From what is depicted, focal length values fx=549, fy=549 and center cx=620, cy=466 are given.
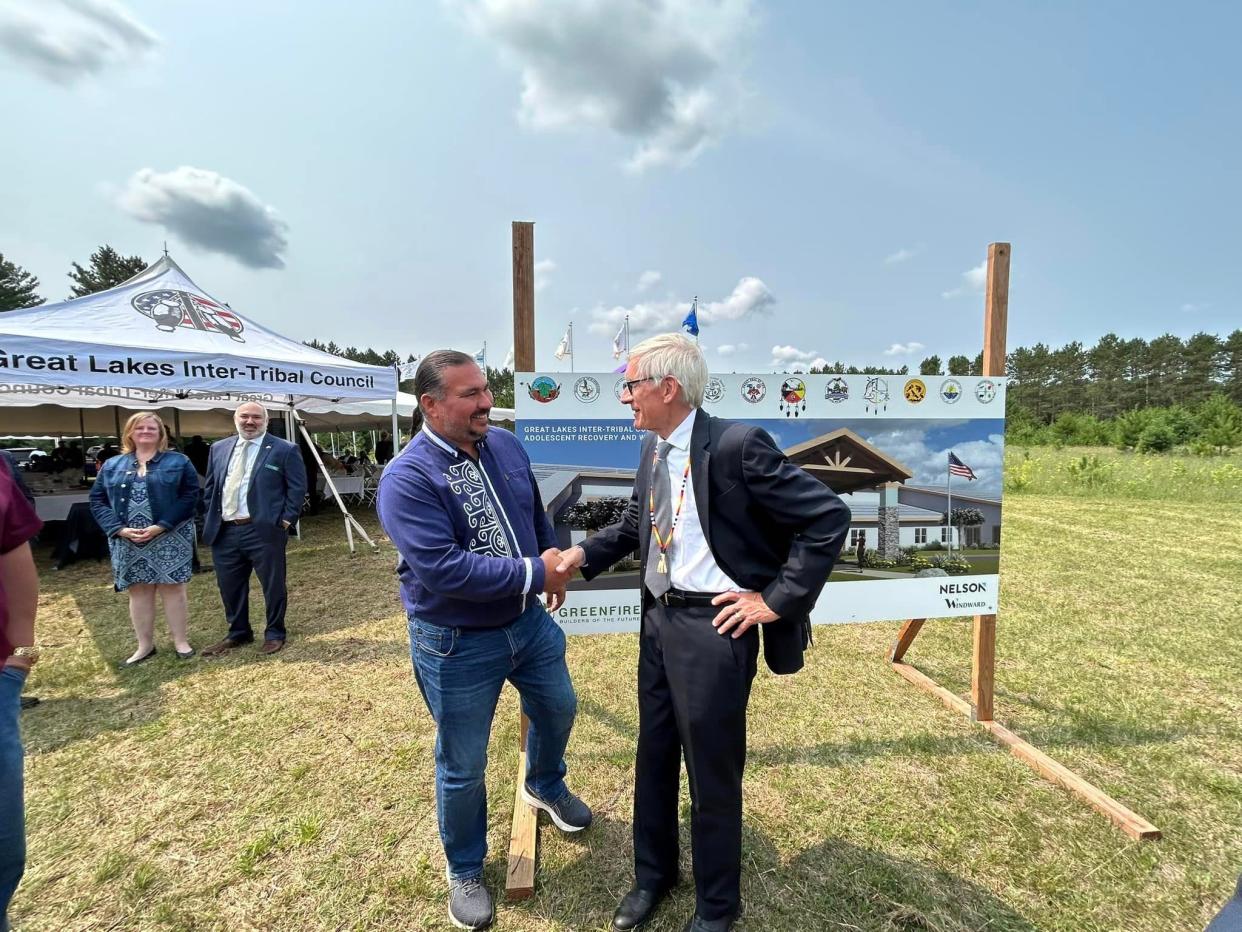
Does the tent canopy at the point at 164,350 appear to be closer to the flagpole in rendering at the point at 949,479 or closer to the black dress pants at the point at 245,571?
the black dress pants at the point at 245,571

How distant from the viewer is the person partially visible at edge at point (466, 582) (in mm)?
1667

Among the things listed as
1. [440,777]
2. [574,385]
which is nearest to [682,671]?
[440,777]

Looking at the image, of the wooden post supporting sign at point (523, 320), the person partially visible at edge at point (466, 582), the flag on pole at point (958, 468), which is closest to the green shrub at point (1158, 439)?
the flag on pole at point (958, 468)

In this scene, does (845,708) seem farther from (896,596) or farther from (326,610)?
(326,610)

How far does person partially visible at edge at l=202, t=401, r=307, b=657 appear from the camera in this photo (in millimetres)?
4379

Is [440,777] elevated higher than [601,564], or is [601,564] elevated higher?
[601,564]

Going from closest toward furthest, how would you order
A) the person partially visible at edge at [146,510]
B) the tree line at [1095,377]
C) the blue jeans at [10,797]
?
the blue jeans at [10,797]
the person partially visible at edge at [146,510]
the tree line at [1095,377]

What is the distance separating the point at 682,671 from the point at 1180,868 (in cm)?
238

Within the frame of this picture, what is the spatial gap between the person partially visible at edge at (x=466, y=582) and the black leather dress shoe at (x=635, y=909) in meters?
0.48

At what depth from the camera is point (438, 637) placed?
1.80m

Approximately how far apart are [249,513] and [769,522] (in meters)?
4.33

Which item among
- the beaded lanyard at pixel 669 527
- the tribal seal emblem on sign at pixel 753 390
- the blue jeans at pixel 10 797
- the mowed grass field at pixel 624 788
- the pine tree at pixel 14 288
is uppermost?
the pine tree at pixel 14 288

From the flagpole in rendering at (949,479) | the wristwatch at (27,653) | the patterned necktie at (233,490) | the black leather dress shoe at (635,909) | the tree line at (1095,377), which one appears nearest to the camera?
the wristwatch at (27,653)

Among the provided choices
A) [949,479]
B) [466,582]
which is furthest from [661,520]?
[949,479]
